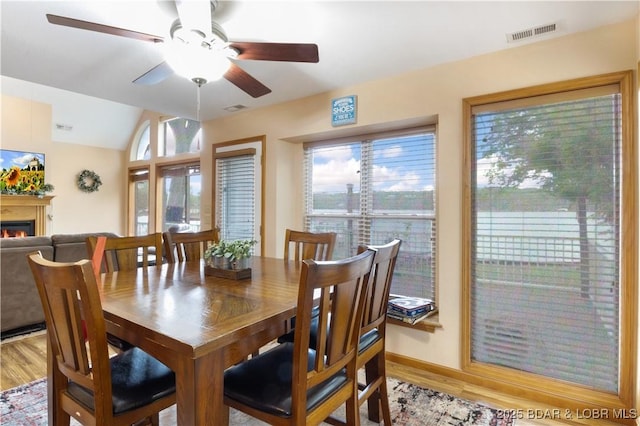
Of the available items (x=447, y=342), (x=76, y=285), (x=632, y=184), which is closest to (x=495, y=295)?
(x=447, y=342)

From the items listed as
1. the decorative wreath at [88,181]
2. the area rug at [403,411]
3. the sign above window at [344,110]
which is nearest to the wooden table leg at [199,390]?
the area rug at [403,411]

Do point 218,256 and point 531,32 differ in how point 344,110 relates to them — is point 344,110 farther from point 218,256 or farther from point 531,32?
point 218,256

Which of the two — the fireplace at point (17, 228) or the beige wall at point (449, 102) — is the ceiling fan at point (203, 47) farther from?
the fireplace at point (17, 228)

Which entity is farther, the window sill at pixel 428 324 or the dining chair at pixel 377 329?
the window sill at pixel 428 324

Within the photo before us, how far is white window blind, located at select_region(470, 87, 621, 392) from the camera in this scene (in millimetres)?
1990

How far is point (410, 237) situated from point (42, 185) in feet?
20.7

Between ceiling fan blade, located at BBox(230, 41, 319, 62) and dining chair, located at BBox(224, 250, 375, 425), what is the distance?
3.66 feet

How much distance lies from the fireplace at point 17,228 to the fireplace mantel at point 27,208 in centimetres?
5

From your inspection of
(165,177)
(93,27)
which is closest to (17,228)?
(165,177)

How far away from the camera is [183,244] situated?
2.52m

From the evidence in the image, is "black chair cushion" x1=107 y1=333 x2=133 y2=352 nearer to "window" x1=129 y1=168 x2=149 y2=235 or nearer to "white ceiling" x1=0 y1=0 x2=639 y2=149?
"white ceiling" x1=0 y1=0 x2=639 y2=149

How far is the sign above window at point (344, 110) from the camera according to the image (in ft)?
9.41

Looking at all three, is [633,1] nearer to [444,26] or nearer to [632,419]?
[444,26]

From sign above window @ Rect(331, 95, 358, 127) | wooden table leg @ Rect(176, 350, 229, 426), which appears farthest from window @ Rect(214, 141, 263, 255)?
wooden table leg @ Rect(176, 350, 229, 426)
